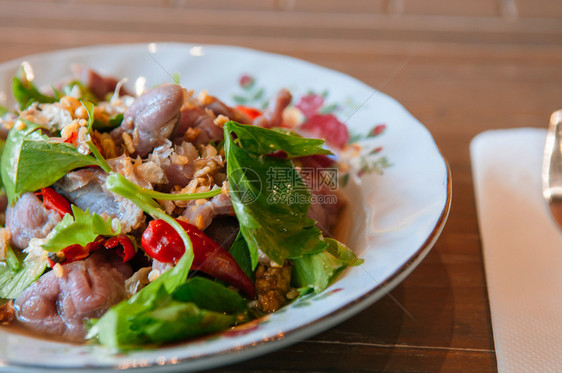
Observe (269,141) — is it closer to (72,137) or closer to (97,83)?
(72,137)

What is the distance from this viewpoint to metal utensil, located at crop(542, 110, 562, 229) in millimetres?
1885

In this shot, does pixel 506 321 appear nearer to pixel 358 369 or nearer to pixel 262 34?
pixel 358 369

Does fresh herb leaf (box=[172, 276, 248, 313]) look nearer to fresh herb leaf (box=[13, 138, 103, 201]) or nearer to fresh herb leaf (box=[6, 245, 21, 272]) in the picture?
fresh herb leaf (box=[13, 138, 103, 201])

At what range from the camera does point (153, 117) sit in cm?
145

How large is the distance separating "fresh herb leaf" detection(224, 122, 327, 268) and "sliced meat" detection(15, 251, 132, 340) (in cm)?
40

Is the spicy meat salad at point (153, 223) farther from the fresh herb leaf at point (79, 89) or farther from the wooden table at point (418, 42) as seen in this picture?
the wooden table at point (418, 42)

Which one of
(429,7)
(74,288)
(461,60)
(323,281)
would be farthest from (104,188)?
(429,7)

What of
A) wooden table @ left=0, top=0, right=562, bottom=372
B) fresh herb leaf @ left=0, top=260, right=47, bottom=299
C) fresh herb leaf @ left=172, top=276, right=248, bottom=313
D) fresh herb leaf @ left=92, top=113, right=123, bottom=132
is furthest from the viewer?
wooden table @ left=0, top=0, right=562, bottom=372

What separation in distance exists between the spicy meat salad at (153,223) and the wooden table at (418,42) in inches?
20.4

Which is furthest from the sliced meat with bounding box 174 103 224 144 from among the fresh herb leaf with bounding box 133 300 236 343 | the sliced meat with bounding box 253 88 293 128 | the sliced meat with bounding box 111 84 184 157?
the fresh herb leaf with bounding box 133 300 236 343

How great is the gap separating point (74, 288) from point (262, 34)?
2.19 meters

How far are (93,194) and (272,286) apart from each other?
0.61 metres

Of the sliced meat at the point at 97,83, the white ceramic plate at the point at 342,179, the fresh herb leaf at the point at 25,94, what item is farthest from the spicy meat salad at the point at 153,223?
the sliced meat at the point at 97,83

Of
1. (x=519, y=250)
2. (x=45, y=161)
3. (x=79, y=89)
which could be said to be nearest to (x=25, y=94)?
(x=79, y=89)
